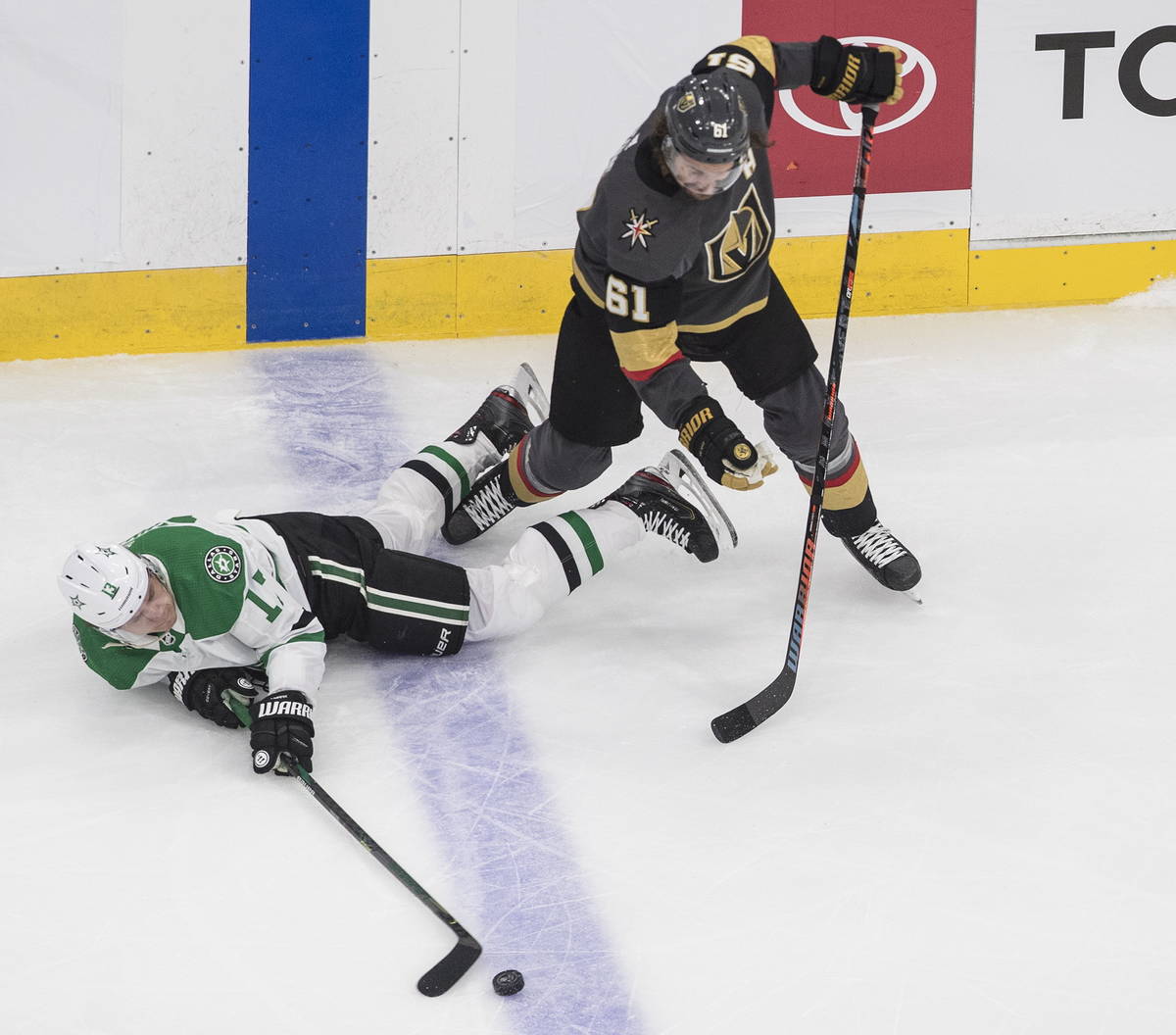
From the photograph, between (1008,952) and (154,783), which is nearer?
(1008,952)

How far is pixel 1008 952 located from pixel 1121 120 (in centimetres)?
336

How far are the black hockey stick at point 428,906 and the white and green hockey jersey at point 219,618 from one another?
0.71 ft

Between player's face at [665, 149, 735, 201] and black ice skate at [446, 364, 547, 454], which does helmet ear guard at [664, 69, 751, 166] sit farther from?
black ice skate at [446, 364, 547, 454]

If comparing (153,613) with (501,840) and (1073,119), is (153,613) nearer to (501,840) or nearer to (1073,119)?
(501,840)

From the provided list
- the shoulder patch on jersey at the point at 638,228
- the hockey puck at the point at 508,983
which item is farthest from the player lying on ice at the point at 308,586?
the shoulder patch on jersey at the point at 638,228

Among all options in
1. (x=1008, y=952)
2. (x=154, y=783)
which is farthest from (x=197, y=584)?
(x=1008, y=952)

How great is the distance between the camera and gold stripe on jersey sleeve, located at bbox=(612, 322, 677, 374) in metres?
2.82

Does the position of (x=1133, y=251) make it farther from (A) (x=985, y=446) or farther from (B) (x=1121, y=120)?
(A) (x=985, y=446)

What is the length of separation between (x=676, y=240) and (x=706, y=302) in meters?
0.32

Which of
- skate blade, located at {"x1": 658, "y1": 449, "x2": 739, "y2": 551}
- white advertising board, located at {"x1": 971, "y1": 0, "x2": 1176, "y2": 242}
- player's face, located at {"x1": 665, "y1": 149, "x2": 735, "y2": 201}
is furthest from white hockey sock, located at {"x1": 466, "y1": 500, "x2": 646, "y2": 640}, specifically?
white advertising board, located at {"x1": 971, "y1": 0, "x2": 1176, "y2": 242}

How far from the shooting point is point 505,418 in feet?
12.2

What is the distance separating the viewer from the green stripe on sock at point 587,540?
3.28 meters

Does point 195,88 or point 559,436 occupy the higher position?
point 195,88

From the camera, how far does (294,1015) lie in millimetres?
2240
